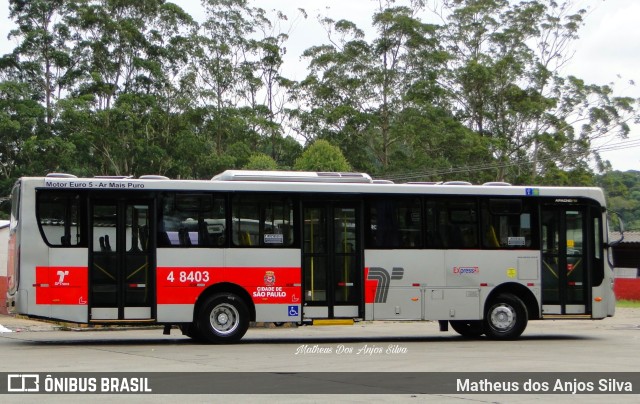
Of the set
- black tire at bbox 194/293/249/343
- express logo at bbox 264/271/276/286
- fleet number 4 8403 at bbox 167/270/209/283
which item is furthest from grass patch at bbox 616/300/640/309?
fleet number 4 8403 at bbox 167/270/209/283

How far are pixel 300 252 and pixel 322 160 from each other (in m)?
32.8

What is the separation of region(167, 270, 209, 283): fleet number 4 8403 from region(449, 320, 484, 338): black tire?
18.4ft

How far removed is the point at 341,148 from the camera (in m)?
60.7

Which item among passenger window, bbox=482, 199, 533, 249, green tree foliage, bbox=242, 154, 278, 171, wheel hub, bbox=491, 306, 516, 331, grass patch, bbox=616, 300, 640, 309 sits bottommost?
grass patch, bbox=616, 300, 640, 309

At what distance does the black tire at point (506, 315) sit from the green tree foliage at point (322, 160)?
31.4 m

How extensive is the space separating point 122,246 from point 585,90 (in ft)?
168

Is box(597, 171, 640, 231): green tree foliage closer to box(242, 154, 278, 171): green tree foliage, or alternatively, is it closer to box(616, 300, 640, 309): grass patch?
box(242, 154, 278, 171): green tree foliage

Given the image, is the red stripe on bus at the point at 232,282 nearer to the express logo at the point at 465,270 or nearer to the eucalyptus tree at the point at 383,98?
the express logo at the point at 465,270

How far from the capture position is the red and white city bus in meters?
18.7

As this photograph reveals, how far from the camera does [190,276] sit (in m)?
19.1

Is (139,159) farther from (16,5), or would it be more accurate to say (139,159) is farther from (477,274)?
(477,274)

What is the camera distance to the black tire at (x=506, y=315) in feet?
67.9

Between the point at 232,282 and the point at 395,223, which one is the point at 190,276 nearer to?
the point at 232,282

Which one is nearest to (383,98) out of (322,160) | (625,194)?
(322,160)
